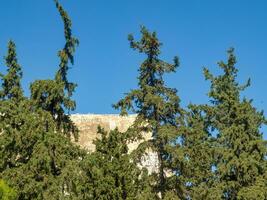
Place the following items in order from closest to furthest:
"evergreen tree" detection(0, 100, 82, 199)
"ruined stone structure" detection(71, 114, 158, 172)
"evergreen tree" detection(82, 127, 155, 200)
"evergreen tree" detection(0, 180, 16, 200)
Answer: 1. "evergreen tree" detection(82, 127, 155, 200)
2. "evergreen tree" detection(0, 180, 16, 200)
3. "evergreen tree" detection(0, 100, 82, 199)
4. "ruined stone structure" detection(71, 114, 158, 172)

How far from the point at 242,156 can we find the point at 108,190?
1049cm

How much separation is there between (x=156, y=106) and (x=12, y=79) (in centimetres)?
789

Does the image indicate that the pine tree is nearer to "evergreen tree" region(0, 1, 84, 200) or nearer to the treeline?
the treeline

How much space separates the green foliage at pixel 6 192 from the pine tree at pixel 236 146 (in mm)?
9995

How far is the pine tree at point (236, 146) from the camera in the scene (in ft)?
97.7

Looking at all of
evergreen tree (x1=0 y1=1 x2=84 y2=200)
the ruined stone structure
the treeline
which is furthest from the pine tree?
the ruined stone structure

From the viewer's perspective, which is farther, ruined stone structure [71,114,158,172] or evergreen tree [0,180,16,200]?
ruined stone structure [71,114,158,172]

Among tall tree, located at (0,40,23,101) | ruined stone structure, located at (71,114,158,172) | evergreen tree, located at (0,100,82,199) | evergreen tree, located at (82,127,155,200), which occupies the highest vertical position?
ruined stone structure, located at (71,114,158,172)

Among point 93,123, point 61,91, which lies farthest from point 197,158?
point 93,123

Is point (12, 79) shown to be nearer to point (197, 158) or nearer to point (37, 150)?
point (37, 150)

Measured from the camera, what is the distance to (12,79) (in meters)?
→ 31.0

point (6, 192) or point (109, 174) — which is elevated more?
point (6, 192)

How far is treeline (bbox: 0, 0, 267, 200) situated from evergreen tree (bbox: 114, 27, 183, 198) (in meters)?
0.05

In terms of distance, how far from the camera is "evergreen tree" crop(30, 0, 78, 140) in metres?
30.3
